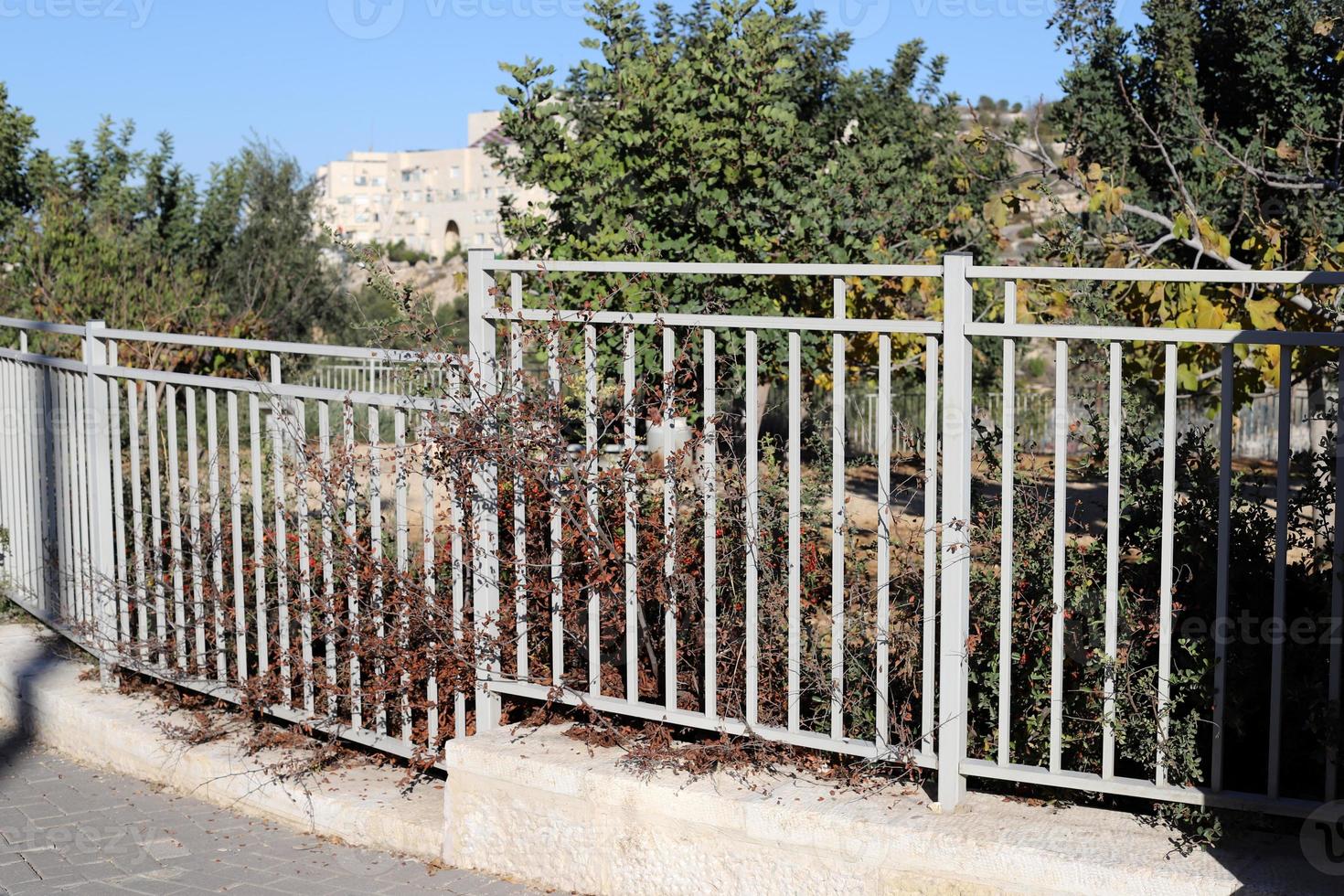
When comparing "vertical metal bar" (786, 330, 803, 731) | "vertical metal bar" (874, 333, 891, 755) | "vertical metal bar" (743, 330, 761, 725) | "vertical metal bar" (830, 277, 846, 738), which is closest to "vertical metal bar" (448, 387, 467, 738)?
"vertical metal bar" (743, 330, 761, 725)

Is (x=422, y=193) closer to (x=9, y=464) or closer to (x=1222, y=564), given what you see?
(x=9, y=464)

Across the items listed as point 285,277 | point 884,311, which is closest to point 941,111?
point 884,311

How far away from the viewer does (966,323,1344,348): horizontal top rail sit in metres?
2.89

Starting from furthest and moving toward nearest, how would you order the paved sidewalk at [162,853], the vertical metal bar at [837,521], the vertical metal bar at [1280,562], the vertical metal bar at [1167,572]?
the paved sidewalk at [162,853] → the vertical metal bar at [837,521] → the vertical metal bar at [1167,572] → the vertical metal bar at [1280,562]

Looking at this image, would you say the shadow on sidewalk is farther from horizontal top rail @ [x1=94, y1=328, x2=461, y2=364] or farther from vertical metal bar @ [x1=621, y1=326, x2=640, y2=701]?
vertical metal bar @ [x1=621, y1=326, x2=640, y2=701]

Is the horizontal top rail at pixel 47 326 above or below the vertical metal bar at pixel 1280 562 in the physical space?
above

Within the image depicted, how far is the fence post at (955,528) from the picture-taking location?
130 inches

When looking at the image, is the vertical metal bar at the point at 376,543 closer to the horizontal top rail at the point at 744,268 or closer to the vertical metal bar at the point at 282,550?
the vertical metal bar at the point at 282,550

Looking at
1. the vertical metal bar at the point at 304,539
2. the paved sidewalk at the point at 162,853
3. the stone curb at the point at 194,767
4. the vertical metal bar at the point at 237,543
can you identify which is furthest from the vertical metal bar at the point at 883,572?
the vertical metal bar at the point at 237,543

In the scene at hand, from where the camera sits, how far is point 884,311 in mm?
13453

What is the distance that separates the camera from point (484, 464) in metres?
4.06

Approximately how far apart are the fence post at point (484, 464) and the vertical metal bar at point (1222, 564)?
2030 millimetres

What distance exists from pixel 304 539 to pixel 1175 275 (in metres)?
2.85

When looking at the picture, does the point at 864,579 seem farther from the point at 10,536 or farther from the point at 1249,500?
the point at 10,536
